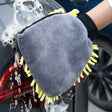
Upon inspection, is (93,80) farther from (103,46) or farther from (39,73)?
(39,73)

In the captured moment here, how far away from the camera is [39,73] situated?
1.12 metres

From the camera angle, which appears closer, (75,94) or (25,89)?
(25,89)

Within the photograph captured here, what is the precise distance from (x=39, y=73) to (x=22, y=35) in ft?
0.60

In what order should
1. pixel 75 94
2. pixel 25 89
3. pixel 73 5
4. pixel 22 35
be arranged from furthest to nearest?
pixel 73 5
pixel 75 94
pixel 25 89
pixel 22 35

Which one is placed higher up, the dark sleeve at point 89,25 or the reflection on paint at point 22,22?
the reflection on paint at point 22,22

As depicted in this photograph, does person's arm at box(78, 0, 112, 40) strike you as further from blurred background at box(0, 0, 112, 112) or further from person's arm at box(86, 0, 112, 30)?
blurred background at box(0, 0, 112, 112)

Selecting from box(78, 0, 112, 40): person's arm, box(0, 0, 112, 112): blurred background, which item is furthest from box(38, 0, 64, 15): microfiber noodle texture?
box(78, 0, 112, 40): person's arm

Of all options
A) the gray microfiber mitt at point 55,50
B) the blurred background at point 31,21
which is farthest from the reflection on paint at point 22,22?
the gray microfiber mitt at point 55,50

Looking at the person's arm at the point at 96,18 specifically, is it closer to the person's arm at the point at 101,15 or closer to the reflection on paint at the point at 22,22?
the person's arm at the point at 101,15

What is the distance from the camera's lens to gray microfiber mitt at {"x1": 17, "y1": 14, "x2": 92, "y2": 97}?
1.11 m

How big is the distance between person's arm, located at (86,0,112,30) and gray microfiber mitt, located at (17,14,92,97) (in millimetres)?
178

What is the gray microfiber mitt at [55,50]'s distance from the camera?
1114 mm

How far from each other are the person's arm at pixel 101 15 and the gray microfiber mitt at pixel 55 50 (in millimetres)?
178

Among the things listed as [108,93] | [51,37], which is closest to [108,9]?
[51,37]
